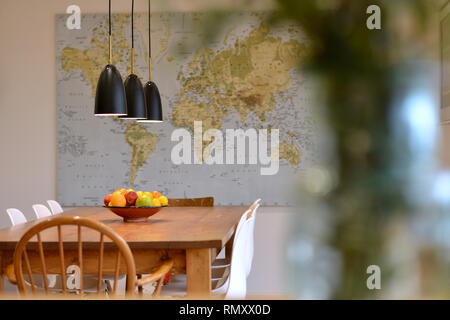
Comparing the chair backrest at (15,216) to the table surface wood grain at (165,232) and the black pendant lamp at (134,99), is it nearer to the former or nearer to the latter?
the table surface wood grain at (165,232)

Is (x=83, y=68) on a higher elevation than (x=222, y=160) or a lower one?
higher

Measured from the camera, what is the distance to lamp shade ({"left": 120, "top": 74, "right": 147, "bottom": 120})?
309cm

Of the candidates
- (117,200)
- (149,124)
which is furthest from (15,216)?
(149,124)

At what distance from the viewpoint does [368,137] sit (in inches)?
13.9

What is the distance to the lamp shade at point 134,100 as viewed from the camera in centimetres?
309

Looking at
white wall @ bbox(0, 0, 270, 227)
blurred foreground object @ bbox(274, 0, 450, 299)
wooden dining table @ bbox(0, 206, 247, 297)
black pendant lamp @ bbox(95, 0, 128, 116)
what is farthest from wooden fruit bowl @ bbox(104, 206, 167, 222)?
blurred foreground object @ bbox(274, 0, 450, 299)

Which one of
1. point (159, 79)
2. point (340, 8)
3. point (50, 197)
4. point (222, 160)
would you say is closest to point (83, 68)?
point (159, 79)

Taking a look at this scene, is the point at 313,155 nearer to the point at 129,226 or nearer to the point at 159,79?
the point at 129,226

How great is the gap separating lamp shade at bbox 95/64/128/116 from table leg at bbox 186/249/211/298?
3.12 ft

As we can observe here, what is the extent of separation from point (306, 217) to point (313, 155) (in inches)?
1.7

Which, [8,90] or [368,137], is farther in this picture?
[8,90]

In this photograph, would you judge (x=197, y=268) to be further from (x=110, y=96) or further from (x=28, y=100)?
(x=28, y=100)

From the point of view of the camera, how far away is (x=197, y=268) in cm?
204

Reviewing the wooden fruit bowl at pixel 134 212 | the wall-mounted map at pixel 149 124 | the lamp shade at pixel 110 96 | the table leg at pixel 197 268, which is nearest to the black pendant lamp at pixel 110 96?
the lamp shade at pixel 110 96
